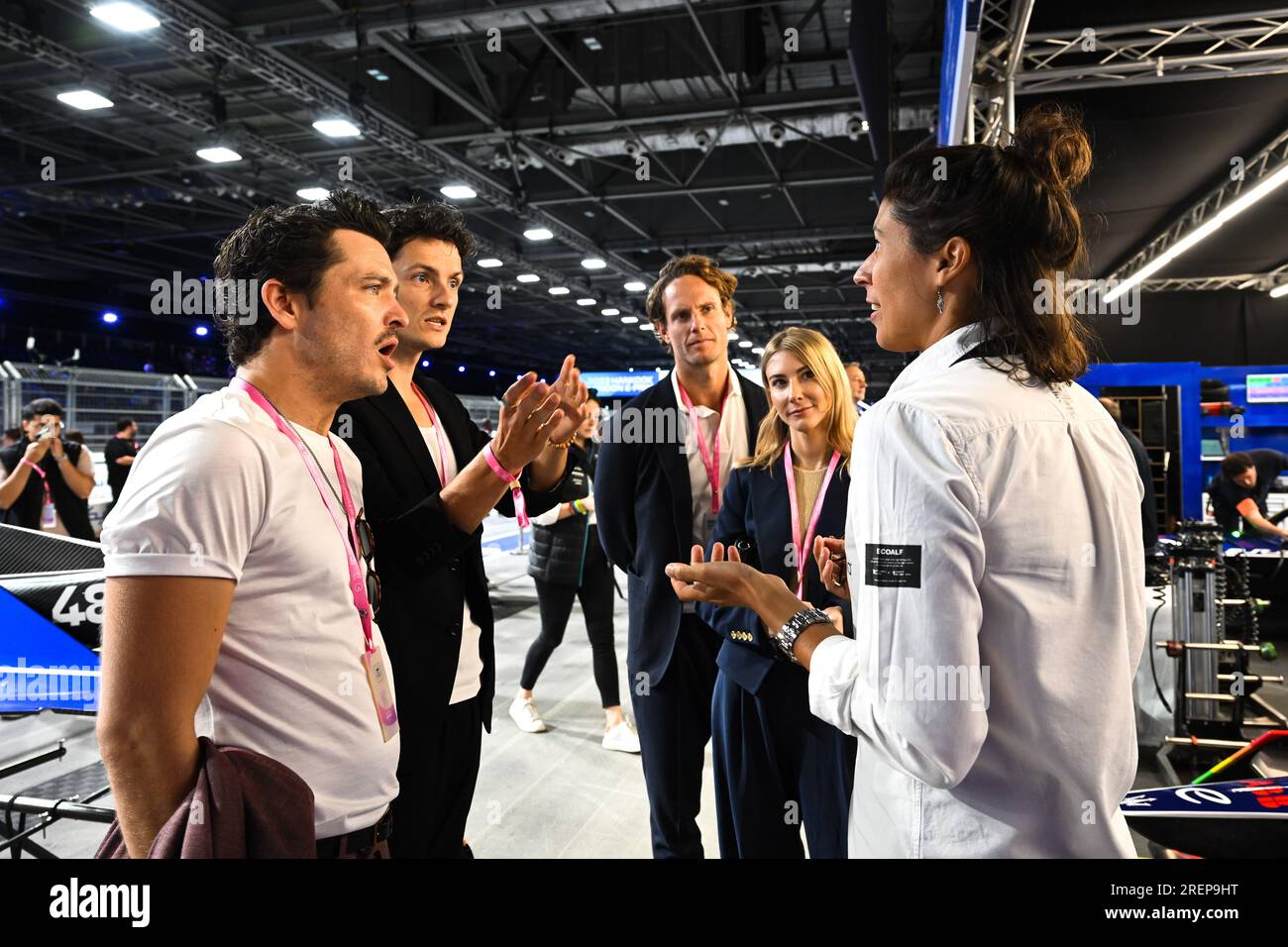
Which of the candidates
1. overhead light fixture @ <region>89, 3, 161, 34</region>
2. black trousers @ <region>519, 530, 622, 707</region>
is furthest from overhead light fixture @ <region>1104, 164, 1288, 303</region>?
overhead light fixture @ <region>89, 3, 161, 34</region>

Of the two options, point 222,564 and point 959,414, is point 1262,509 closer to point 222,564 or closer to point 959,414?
point 959,414

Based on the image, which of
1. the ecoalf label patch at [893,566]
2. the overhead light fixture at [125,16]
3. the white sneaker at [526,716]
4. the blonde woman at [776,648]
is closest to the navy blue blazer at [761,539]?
the blonde woman at [776,648]

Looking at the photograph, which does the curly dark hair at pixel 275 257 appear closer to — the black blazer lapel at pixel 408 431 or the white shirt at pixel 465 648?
the black blazer lapel at pixel 408 431

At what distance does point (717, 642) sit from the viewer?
223 centimetres

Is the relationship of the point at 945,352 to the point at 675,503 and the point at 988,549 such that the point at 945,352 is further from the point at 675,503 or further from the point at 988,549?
the point at 675,503

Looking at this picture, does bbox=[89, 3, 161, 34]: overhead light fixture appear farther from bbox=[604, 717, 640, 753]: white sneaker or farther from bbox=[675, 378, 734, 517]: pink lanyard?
bbox=[604, 717, 640, 753]: white sneaker

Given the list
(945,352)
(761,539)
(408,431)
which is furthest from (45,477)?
(945,352)

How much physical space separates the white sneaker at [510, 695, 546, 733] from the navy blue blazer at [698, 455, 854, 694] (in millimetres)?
2464

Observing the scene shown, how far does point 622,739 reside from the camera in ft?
13.2

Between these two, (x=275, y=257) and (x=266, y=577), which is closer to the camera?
(x=266, y=577)

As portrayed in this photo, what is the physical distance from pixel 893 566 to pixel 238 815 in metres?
0.86

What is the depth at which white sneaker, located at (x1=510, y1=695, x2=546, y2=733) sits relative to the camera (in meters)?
4.22
